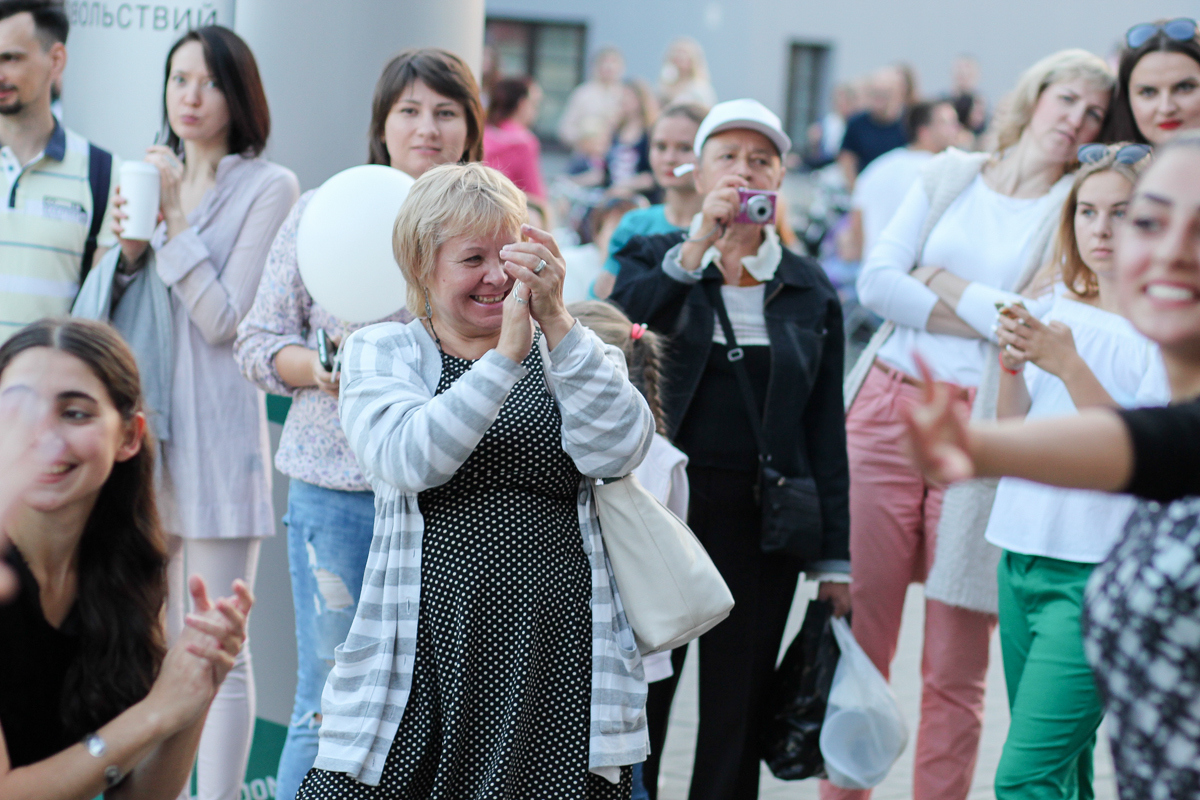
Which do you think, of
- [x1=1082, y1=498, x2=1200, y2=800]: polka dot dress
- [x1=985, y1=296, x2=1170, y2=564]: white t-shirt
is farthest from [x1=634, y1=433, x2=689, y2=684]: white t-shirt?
[x1=1082, y1=498, x2=1200, y2=800]: polka dot dress

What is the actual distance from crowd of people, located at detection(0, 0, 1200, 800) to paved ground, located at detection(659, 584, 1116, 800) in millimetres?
686

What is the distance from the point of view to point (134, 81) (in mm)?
4289

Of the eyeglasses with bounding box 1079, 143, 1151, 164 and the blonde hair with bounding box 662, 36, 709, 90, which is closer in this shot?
the eyeglasses with bounding box 1079, 143, 1151, 164

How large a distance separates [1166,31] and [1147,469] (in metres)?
2.63

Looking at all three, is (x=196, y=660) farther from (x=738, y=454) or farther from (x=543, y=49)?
(x=543, y=49)

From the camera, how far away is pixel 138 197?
138 inches

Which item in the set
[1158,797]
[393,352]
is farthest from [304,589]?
[1158,797]

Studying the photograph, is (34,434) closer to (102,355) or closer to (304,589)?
(102,355)

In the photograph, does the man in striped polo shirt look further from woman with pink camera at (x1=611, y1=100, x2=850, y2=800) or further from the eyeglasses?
the eyeglasses

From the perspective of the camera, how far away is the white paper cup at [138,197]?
3504 millimetres

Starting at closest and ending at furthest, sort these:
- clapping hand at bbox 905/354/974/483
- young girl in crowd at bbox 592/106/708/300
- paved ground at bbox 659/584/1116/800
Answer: clapping hand at bbox 905/354/974/483 → paved ground at bbox 659/584/1116/800 → young girl in crowd at bbox 592/106/708/300

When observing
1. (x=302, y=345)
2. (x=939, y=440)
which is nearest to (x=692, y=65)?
(x=302, y=345)

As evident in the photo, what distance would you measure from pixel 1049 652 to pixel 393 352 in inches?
67.7

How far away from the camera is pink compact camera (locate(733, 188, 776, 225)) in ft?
11.8
